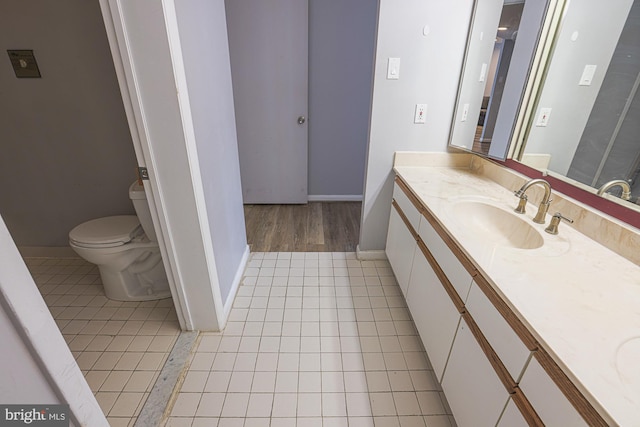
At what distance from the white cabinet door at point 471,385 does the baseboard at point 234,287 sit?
1.18m

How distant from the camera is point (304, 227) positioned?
2848 mm

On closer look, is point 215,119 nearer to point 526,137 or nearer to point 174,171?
point 174,171

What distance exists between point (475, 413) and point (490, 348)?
254 mm

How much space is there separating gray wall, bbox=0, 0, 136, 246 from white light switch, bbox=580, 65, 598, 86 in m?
2.43

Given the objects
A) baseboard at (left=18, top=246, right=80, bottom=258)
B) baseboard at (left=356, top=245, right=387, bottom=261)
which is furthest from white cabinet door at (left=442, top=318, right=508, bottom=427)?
baseboard at (left=18, top=246, right=80, bottom=258)

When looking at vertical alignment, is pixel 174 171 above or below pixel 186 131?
below

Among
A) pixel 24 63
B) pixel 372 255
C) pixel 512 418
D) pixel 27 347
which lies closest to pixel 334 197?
pixel 372 255

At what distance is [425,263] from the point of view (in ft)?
4.57

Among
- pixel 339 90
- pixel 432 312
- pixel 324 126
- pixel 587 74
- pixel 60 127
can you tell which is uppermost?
pixel 587 74

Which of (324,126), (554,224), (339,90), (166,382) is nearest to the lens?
(554,224)

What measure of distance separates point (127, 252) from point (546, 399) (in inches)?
75.7

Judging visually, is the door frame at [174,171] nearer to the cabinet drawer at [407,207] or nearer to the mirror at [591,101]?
the cabinet drawer at [407,207]

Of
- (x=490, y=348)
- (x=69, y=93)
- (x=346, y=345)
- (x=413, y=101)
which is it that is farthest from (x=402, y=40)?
(x=69, y=93)

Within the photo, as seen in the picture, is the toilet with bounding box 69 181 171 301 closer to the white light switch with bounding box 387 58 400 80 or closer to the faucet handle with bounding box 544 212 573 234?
the white light switch with bounding box 387 58 400 80
